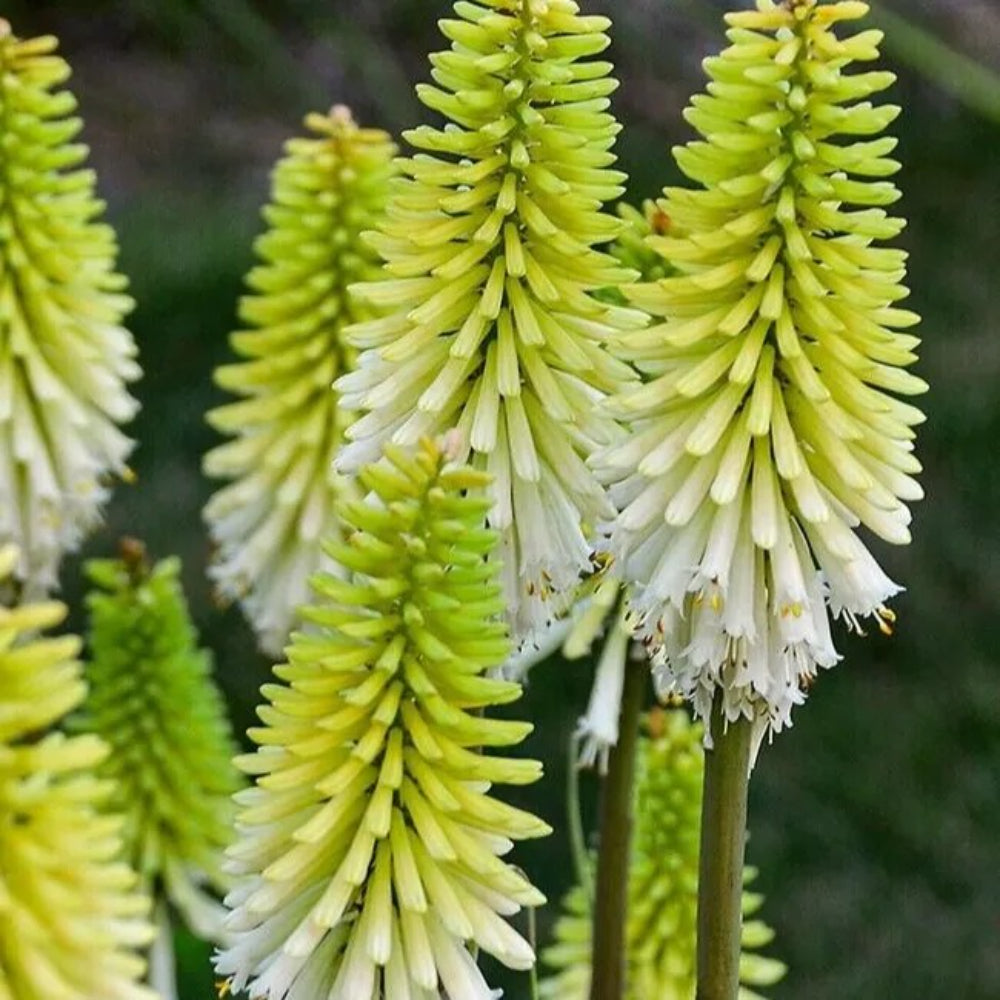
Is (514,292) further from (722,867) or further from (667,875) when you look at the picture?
(667,875)

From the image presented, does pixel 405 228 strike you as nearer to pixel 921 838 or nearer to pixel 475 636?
pixel 475 636

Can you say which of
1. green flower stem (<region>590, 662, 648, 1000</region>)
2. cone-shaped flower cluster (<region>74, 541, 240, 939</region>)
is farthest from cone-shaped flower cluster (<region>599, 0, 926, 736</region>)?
cone-shaped flower cluster (<region>74, 541, 240, 939</region>)

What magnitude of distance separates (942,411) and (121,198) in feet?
4.12

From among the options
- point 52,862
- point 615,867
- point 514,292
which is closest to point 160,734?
point 615,867

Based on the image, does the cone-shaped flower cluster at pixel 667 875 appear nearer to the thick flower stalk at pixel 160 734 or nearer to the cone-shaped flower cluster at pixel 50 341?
the thick flower stalk at pixel 160 734

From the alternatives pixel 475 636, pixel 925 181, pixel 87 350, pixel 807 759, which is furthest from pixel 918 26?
pixel 475 636

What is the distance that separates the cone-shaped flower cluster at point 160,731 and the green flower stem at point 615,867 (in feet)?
0.87

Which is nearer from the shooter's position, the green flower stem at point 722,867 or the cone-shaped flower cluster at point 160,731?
the green flower stem at point 722,867

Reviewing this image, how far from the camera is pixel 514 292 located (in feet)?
2.52

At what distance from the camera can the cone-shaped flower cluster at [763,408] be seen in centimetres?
69

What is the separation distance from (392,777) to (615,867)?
0.31 metres

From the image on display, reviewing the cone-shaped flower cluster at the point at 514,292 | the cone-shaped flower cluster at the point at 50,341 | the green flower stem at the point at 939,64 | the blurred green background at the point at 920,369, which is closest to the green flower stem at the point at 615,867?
the cone-shaped flower cluster at the point at 514,292

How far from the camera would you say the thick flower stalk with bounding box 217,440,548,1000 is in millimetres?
596

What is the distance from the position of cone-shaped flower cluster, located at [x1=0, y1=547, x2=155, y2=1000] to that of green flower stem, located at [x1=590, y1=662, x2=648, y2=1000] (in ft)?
1.44
